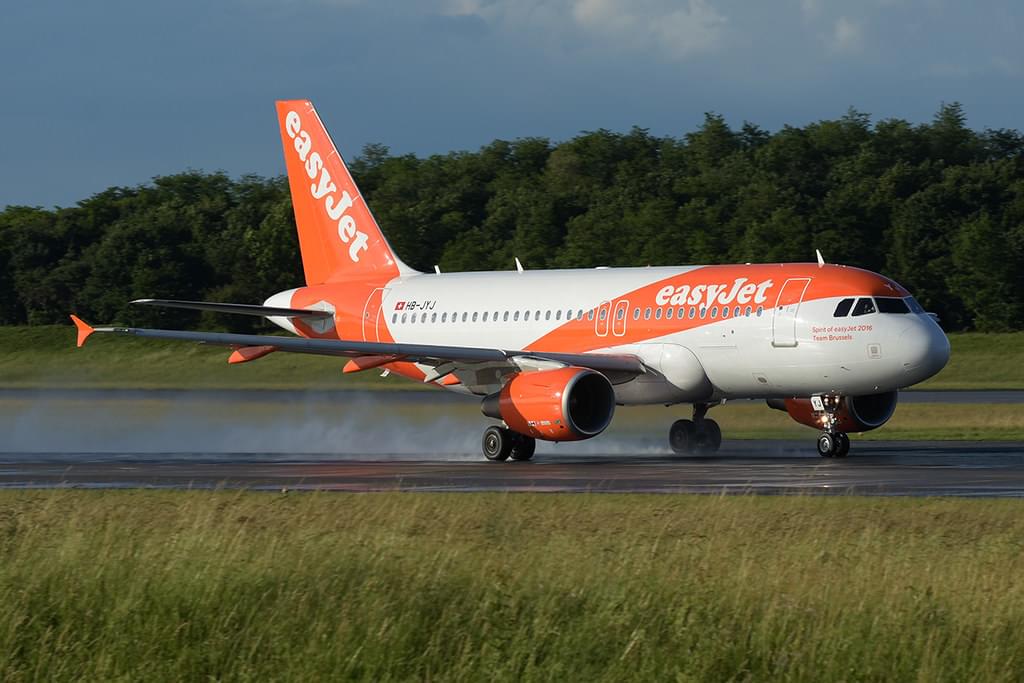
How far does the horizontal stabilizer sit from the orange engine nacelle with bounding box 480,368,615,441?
656cm

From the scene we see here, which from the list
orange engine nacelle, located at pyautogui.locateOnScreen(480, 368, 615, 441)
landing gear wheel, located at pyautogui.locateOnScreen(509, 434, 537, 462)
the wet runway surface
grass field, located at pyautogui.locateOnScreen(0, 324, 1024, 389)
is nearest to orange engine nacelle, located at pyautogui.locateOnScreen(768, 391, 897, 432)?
the wet runway surface

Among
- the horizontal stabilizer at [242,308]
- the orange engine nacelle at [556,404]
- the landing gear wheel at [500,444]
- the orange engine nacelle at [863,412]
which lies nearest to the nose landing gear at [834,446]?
the orange engine nacelle at [863,412]

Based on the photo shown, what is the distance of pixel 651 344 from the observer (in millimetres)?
33250

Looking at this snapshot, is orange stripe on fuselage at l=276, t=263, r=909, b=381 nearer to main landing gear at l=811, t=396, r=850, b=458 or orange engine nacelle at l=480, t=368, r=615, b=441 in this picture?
orange engine nacelle at l=480, t=368, r=615, b=441

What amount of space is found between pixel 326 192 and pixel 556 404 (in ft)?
45.4

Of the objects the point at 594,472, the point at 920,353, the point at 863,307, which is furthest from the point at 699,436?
the point at 594,472

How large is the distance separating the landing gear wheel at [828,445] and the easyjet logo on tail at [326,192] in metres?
14.4

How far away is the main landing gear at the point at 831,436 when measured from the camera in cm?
3161

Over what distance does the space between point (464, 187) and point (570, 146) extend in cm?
1359

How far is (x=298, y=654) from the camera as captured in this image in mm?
11000

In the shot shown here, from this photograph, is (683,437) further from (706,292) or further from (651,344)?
(706,292)

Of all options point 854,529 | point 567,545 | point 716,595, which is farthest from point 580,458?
point 716,595

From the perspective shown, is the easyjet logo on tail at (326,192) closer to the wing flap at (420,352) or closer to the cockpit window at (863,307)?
the wing flap at (420,352)

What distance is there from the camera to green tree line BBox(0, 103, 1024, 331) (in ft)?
270
